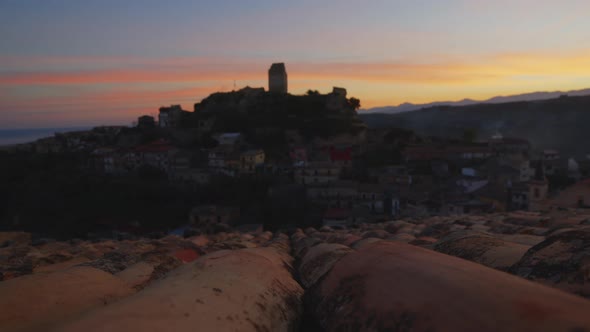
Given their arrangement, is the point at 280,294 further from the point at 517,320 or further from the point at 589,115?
the point at 589,115

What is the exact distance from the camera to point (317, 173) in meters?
42.8

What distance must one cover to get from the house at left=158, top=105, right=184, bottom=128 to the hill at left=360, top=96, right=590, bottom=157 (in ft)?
125

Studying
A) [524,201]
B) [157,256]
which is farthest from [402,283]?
[524,201]

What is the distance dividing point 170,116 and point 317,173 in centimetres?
3291

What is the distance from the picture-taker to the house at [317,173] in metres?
42.6

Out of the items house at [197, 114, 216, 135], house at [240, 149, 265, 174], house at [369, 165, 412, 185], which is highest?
house at [197, 114, 216, 135]

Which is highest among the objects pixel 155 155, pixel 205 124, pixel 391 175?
pixel 205 124

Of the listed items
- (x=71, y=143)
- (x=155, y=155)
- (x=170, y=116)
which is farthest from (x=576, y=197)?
A: (x=71, y=143)

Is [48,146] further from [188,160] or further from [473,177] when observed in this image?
[473,177]

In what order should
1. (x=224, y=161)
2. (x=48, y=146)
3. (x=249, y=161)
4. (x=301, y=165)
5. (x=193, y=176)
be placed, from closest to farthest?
A: (x=301, y=165), (x=193, y=176), (x=249, y=161), (x=224, y=161), (x=48, y=146)

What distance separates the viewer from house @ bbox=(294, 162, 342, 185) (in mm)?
42562

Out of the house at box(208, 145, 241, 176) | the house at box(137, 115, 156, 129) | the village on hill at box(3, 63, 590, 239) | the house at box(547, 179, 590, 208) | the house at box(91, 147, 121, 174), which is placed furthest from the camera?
the house at box(137, 115, 156, 129)

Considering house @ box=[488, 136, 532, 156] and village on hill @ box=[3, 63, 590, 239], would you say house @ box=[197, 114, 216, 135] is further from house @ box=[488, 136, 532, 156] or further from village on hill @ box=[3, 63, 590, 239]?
house @ box=[488, 136, 532, 156]

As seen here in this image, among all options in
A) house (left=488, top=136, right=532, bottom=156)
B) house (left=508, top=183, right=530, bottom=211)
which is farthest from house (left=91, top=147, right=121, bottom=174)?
house (left=488, top=136, right=532, bottom=156)
